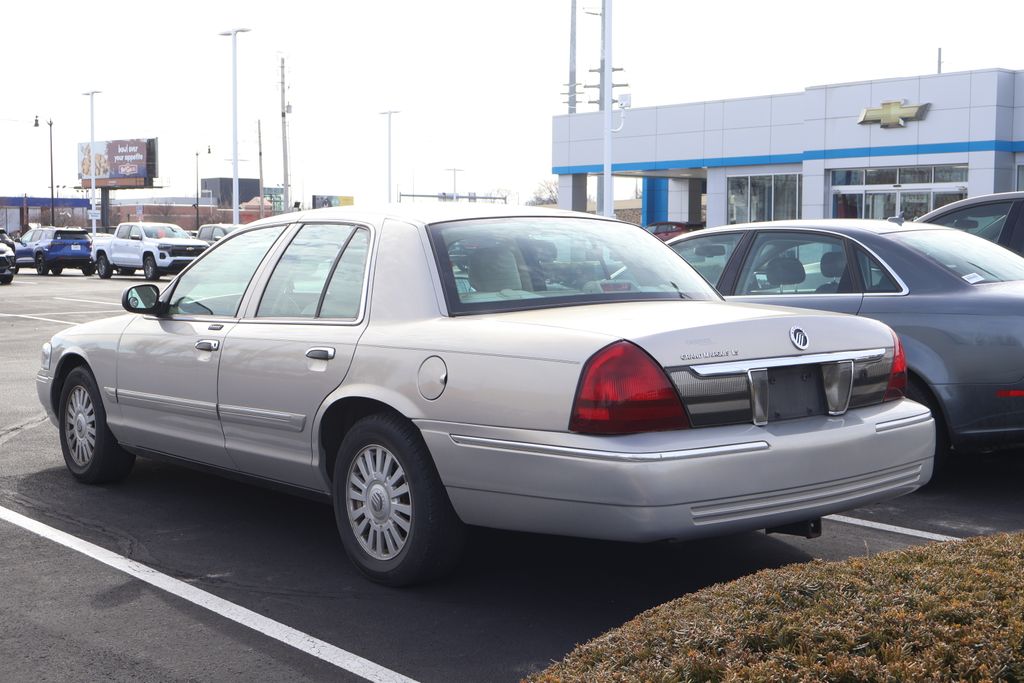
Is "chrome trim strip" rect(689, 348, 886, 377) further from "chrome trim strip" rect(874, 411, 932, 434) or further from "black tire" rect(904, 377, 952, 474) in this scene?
"black tire" rect(904, 377, 952, 474)

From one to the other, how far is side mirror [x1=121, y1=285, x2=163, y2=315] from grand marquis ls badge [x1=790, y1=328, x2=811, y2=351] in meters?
3.50

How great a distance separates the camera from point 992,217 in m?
9.26

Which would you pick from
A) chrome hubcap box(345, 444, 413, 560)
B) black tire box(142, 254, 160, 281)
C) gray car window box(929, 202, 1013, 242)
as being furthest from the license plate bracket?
black tire box(142, 254, 160, 281)

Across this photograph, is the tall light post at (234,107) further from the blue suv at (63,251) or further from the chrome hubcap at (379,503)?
the chrome hubcap at (379,503)

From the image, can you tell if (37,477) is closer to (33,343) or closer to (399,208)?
(399,208)

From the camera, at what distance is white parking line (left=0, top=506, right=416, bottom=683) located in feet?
14.1

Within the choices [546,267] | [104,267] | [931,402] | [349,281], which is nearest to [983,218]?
[931,402]

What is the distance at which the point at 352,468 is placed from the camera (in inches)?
208

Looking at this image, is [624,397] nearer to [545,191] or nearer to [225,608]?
[225,608]

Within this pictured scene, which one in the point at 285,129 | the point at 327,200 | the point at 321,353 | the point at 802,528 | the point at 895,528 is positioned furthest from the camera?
the point at 327,200

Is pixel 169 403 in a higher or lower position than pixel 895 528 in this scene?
higher

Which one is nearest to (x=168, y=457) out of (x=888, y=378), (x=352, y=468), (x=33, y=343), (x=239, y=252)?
(x=239, y=252)

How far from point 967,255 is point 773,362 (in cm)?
316

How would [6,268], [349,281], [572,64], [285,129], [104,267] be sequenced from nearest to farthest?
[349,281], [6,268], [104,267], [572,64], [285,129]
